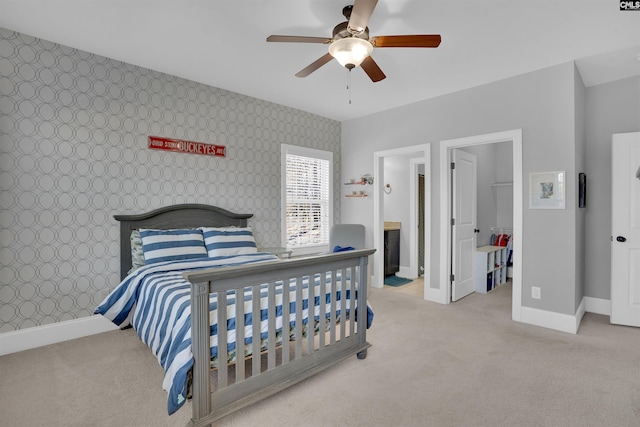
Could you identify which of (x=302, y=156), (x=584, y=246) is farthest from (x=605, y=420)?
(x=302, y=156)

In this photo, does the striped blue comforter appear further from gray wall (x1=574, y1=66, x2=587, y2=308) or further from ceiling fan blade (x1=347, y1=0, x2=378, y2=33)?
gray wall (x1=574, y1=66, x2=587, y2=308)

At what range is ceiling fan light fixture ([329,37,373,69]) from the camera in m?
1.99

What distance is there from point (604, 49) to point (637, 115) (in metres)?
1.11

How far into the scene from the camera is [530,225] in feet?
10.7

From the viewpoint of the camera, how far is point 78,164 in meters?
2.86

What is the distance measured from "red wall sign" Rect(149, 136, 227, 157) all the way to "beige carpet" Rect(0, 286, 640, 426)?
1.91 m

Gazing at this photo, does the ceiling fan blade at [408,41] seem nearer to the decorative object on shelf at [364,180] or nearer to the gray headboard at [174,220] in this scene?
the gray headboard at [174,220]

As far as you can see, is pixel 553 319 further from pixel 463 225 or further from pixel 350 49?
pixel 350 49

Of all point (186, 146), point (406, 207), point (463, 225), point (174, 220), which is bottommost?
point (463, 225)

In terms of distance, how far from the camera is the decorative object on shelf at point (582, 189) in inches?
127

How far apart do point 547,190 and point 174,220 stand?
3884 millimetres

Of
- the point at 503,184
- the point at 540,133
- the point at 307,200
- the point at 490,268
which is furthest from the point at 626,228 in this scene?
the point at 307,200

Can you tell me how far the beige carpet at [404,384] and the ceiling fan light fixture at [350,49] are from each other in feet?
7.24

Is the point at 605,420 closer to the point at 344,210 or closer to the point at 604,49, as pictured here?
the point at 604,49
